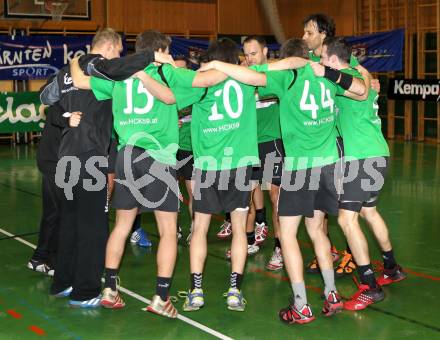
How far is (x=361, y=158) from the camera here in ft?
19.2

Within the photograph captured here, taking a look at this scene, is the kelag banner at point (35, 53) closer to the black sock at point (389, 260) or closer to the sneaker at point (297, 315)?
the black sock at point (389, 260)

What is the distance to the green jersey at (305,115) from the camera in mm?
5258

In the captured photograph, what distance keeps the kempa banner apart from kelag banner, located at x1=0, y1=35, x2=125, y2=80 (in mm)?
8231

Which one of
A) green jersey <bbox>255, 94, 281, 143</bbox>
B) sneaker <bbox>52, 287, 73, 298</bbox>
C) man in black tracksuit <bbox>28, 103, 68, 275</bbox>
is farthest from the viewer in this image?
green jersey <bbox>255, 94, 281, 143</bbox>

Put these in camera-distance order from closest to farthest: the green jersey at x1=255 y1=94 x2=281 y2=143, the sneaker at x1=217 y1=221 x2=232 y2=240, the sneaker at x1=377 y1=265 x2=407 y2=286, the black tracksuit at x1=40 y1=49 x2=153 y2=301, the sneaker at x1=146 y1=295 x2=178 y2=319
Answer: the sneaker at x1=146 y1=295 x2=178 y2=319 < the black tracksuit at x1=40 y1=49 x2=153 y2=301 < the sneaker at x1=377 y1=265 x2=407 y2=286 < the green jersey at x1=255 y1=94 x2=281 y2=143 < the sneaker at x1=217 y1=221 x2=232 y2=240

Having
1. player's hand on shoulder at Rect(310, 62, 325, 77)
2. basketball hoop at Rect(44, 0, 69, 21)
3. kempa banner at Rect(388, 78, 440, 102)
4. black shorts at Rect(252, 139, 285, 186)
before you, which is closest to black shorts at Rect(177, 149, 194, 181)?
black shorts at Rect(252, 139, 285, 186)

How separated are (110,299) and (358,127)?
2.53 meters

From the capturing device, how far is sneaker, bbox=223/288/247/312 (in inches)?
221

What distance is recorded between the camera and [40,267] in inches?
269

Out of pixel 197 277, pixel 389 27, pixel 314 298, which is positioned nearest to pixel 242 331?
pixel 197 277

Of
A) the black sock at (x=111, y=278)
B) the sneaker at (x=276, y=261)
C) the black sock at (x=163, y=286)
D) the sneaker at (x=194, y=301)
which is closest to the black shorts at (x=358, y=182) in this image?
the sneaker at (x=276, y=261)

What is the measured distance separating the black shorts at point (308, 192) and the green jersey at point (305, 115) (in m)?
0.06

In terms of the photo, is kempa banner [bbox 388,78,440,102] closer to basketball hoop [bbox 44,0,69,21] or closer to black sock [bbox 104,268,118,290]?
basketball hoop [bbox 44,0,69,21]

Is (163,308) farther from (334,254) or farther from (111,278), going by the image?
(334,254)
